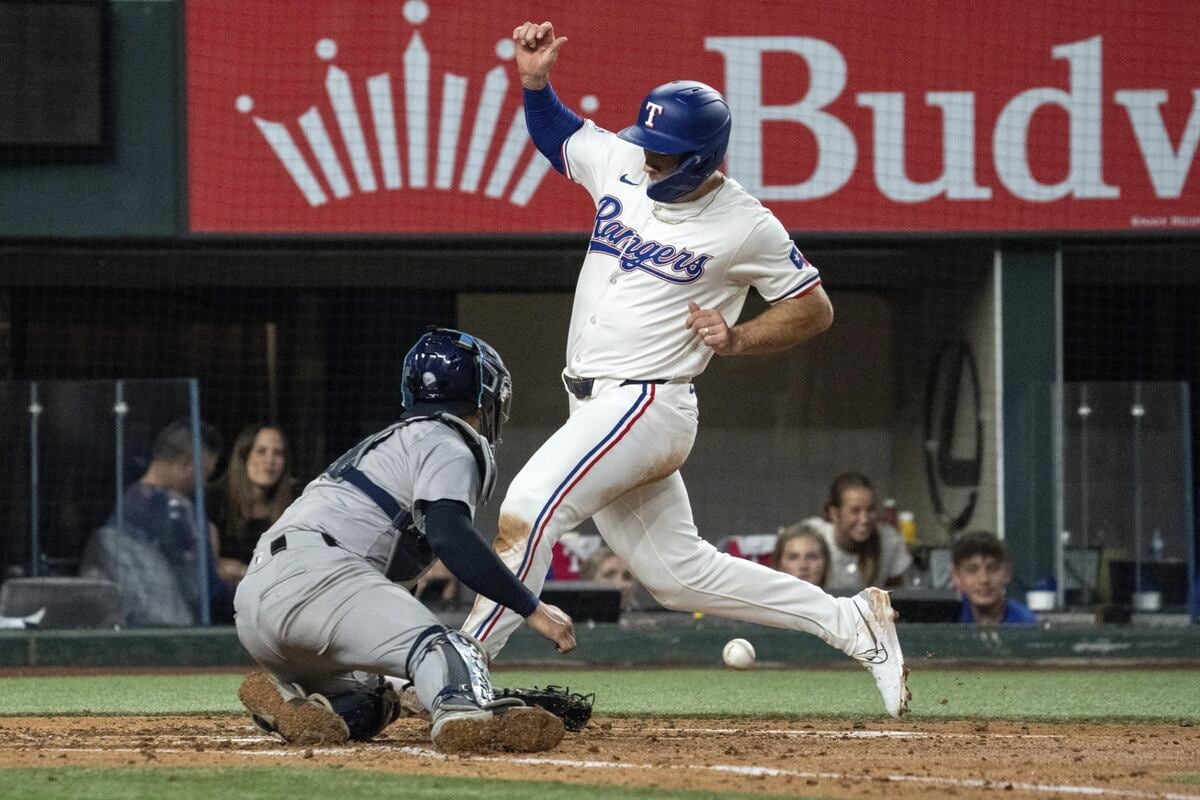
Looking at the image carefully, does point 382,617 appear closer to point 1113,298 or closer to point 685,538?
A: point 685,538

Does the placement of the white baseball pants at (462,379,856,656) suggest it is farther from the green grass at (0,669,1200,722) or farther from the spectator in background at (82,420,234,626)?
the spectator in background at (82,420,234,626)

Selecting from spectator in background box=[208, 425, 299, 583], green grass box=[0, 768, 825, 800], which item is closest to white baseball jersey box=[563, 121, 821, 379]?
green grass box=[0, 768, 825, 800]

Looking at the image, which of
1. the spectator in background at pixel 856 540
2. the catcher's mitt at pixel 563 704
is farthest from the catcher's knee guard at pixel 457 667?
the spectator in background at pixel 856 540

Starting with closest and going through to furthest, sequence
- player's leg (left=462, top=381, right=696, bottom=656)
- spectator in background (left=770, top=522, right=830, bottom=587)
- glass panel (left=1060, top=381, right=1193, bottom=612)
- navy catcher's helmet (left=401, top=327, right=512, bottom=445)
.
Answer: navy catcher's helmet (left=401, top=327, right=512, bottom=445)
player's leg (left=462, top=381, right=696, bottom=656)
spectator in background (left=770, top=522, right=830, bottom=587)
glass panel (left=1060, top=381, right=1193, bottom=612)

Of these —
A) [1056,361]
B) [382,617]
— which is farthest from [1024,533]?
[382,617]

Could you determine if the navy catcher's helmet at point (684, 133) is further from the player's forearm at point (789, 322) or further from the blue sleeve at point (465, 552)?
the blue sleeve at point (465, 552)

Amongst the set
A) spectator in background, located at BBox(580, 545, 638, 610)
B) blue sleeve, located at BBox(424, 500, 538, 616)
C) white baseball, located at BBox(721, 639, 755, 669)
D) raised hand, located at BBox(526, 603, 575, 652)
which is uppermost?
blue sleeve, located at BBox(424, 500, 538, 616)
